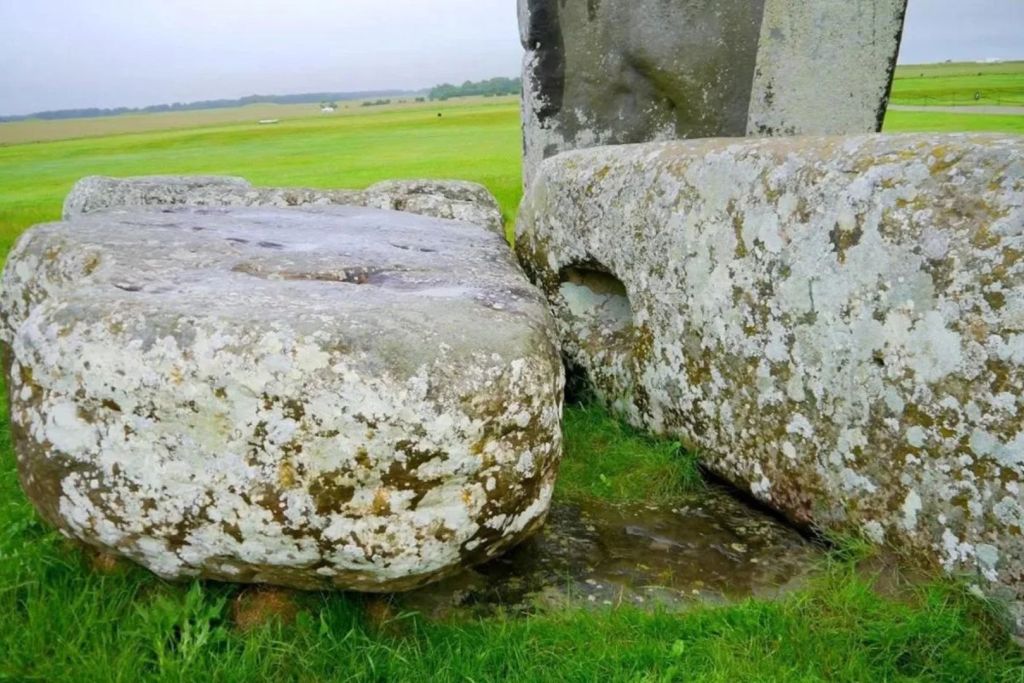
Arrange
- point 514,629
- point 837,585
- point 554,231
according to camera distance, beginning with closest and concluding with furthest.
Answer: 1. point 514,629
2. point 837,585
3. point 554,231

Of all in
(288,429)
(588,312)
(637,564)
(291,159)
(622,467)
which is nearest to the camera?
(288,429)

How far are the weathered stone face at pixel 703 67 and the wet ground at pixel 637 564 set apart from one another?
13.2 ft

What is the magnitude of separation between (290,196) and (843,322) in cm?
471

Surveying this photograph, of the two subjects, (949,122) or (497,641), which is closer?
(497,641)

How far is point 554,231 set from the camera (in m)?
5.15

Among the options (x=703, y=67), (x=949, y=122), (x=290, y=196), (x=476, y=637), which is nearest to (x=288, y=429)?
(x=476, y=637)

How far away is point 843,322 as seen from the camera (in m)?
3.32

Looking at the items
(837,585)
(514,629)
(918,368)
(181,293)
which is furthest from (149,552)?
(918,368)

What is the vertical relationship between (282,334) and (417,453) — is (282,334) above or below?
above

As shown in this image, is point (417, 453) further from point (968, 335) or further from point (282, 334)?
point (968, 335)

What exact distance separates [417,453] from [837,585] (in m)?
1.73

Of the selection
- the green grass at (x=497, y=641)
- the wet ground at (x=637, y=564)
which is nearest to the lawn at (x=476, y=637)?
the green grass at (x=497, y=641)

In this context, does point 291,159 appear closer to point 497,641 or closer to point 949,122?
point 949,122

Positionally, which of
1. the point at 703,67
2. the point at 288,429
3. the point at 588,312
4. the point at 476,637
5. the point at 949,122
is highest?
the point at 703,67
